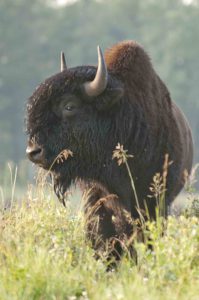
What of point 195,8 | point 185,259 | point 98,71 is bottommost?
point 185,259

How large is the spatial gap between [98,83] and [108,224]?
142cm

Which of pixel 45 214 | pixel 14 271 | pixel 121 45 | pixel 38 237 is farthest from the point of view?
pixel 121 45

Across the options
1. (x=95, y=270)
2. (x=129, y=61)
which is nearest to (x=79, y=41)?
(x=129, y=61)

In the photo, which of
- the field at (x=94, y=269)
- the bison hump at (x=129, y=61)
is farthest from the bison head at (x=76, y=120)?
the field at (x=94, y=269)

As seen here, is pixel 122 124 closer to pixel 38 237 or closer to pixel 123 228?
pixel 123 228

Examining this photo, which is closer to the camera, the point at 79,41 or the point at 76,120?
the point at 76,120

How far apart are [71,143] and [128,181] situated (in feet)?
2.25

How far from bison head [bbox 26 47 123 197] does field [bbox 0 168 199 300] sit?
136 centimetres

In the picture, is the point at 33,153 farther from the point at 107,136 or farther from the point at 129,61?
the point at 129,61

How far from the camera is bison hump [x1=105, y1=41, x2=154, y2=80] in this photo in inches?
441

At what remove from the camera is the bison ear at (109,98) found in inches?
429

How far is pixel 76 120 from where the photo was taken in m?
10.9

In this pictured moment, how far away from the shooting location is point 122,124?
11.0 m

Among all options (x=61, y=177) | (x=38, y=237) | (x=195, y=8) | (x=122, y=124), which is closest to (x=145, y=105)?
(x=122, y=124)
